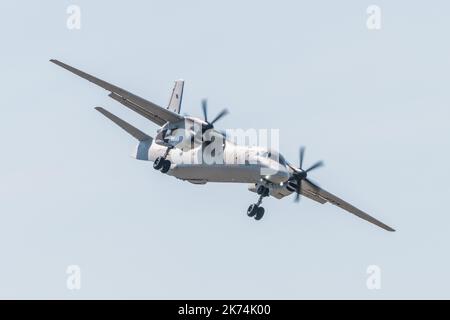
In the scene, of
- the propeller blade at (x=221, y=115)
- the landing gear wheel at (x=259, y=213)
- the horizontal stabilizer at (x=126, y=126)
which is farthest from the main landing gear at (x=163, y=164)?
the landing gear wheel at (x=259, y=213)

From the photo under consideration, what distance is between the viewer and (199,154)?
57406mm

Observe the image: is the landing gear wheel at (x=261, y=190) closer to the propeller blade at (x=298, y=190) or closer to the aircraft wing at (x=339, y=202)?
the propeller blade at (x=298, y=190)

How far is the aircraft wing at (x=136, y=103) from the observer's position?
5494cm

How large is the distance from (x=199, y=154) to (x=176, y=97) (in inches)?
204

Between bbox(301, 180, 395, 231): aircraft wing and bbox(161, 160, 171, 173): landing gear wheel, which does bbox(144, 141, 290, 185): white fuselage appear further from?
bbox(301, 180, 395, 231): aircraft wing

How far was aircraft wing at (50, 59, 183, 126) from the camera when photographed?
180ft

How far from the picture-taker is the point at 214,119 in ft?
188

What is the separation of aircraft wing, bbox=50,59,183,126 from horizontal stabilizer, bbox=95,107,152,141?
1245mm

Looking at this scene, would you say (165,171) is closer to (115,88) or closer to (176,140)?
(176,140)

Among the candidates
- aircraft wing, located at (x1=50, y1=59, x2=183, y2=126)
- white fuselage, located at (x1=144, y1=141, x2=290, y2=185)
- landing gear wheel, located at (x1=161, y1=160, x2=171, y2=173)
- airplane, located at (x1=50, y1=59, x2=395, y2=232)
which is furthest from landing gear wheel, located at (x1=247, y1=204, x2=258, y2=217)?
aircraft wing, located at (x1=50, y1=59, x2=183, y2=126)

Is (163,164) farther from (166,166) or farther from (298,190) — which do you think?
(298,190)

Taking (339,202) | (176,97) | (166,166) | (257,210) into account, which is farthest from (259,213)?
(176,97)

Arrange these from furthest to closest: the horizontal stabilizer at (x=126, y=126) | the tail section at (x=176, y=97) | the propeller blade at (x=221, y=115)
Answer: the tail section at (x=176, y=97)
the horizontal stabilizer at (x=126, y=126)
the propeller blade at (x=221, y=115)

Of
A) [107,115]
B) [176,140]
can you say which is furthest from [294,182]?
[107,115]
